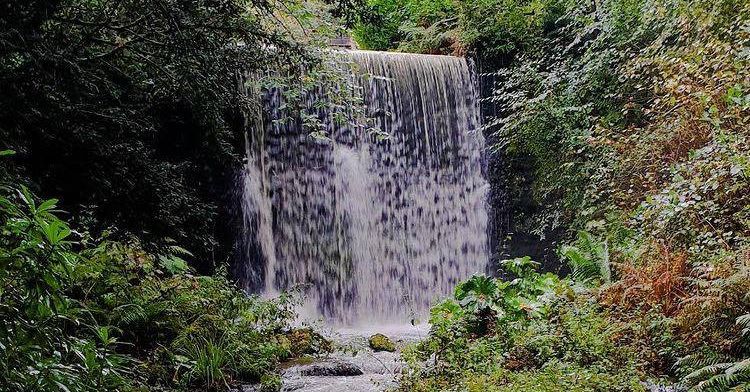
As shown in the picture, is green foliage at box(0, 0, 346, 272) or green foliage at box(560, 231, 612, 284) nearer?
green foliage at box(0, 0, 346, 272)

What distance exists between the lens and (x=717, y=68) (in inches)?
288

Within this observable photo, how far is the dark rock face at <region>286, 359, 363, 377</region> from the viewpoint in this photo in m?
6.51

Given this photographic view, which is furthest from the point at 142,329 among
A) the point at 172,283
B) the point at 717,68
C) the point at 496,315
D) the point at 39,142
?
the point at 717,68

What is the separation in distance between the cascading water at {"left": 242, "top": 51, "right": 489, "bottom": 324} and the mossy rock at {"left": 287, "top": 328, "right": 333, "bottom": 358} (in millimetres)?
2618

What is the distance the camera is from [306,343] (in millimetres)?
7602

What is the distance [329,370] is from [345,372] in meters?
0.17

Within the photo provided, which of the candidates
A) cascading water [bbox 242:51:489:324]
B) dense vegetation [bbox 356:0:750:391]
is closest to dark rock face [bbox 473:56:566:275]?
dense vegetation [bbox 356:0:750:391]

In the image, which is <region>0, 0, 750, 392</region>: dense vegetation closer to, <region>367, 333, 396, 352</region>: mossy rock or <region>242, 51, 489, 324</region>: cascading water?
<region>367, 333, 396, 352</region>: mossy rock

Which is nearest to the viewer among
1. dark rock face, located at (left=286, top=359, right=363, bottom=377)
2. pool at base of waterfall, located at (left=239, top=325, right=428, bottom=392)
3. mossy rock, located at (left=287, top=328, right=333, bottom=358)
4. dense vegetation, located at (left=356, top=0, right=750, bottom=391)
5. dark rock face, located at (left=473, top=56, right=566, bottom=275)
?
dense vegetation, located at (left=356, top=0, right=750, bottom=391)

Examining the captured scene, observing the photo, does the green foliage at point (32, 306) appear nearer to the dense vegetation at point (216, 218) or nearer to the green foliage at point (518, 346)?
the dense vegetation at point (216, 218)

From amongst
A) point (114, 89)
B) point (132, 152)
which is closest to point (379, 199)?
point (114, 89)

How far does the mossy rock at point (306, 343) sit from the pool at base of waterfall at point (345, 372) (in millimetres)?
151

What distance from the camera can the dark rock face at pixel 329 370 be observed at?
21.4 feet

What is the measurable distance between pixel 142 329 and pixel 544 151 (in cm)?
742
